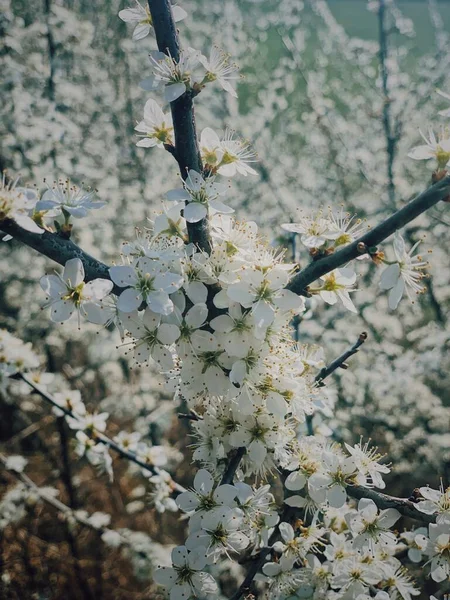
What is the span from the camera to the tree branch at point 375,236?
122cm

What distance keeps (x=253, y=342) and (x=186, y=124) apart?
626 mm

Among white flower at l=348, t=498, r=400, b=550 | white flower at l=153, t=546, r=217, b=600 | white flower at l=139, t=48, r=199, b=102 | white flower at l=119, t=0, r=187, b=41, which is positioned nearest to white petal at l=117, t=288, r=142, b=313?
white flower at l=139, t=48, r=199, b=102

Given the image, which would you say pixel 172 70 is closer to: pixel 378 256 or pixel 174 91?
pixel 174 91

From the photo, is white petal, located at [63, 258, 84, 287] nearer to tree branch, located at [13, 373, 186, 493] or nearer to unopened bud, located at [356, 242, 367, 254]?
unopened bud, located at [356, 242, 367, 254]

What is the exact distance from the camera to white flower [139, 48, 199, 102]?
4.36 ft

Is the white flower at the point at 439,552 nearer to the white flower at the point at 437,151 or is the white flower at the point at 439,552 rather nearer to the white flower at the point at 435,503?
the white flower at the point at 435,503

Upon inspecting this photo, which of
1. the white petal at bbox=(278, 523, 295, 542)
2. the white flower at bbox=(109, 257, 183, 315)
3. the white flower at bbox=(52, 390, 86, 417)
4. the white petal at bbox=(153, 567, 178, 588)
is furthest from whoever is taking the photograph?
the white flower at bbox=(52, 390, 86, 417)

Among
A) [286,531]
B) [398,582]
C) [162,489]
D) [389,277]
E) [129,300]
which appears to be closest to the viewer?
[129,300]

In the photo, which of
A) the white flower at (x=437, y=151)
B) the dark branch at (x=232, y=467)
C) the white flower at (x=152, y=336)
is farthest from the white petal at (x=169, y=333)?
the white flower at (x=437, y=151)

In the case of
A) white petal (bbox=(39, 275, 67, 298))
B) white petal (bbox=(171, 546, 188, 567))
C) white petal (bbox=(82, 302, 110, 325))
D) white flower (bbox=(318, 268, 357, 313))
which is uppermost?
white flower (bbox=(318, 268, 357, 313))

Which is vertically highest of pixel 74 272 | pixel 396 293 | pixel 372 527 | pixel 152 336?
pixel 396 293

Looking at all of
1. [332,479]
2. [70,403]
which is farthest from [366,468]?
[70,403]

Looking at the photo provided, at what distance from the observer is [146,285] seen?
3.98ft

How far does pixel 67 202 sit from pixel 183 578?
3.64ft
